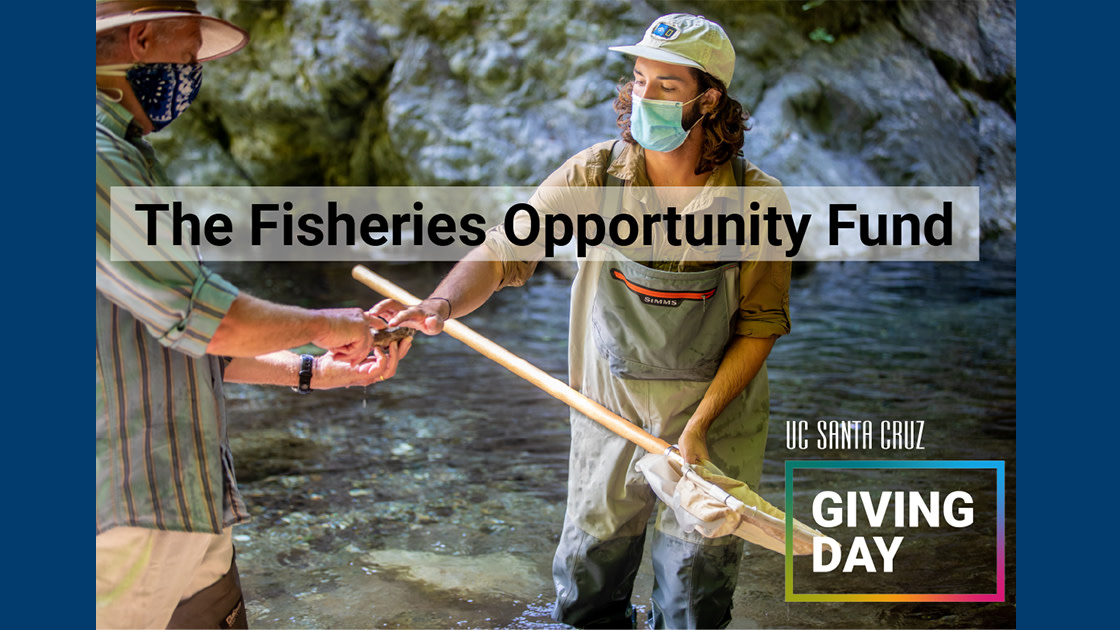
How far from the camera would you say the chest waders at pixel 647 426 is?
264cm

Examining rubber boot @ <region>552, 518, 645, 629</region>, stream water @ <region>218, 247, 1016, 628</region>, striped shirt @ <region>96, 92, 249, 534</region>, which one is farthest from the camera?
stream water @ <region>218, 247, 1016, 628</region>

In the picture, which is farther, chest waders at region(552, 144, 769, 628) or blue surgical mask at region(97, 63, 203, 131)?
chest waders at region(552, 144, 769, 628)

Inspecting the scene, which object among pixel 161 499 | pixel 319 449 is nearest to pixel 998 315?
pixel 319 449

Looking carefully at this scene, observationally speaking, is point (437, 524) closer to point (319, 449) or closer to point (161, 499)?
point (319, 449)

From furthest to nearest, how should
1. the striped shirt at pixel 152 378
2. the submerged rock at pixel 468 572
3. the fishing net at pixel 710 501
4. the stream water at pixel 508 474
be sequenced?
1. the submerged rock at pixel 468 572
2. the stream water at pixel 508 474
3. the fishing net at pixel 710 501
4. the striped shirt at pixel 152 378

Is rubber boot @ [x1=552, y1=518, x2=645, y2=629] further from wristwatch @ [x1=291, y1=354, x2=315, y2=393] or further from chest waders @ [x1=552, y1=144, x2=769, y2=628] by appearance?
wristwatch @ [x1=291, y1=354, x2=315, y2=393]

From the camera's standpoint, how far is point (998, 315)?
8258mm

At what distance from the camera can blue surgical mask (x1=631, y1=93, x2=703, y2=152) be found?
2.61m

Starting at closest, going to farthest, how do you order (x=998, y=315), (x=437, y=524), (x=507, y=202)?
(x=437, y=524) < (x=998, y=315) < (x=507, y=202)

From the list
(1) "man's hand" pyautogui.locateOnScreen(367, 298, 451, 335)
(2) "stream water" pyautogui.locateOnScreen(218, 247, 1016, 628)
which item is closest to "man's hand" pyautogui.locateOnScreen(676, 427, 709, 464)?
(1) "man's hand" pyautogui.locateOnScreen(367, 298, 451, 335)

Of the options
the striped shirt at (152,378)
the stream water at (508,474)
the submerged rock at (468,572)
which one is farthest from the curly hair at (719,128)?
the submerged rock at (468,572)

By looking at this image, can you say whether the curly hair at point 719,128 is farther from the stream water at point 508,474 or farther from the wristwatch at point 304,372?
the stream water at point 508,474

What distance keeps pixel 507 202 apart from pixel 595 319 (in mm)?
8217

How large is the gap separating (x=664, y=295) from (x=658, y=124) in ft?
1.52
